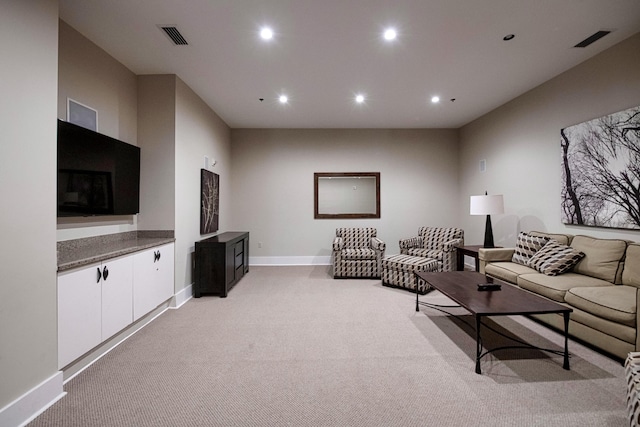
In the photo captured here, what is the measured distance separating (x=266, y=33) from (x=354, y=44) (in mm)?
876

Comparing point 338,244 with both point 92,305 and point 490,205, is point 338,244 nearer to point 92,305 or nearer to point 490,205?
point 490,205

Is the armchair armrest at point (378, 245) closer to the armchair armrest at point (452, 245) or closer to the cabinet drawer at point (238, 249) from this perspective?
the armchair armrest at point (452, 245)

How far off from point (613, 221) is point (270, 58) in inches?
160

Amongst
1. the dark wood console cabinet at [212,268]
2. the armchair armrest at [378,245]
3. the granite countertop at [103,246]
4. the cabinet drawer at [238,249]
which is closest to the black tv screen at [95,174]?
the granite countertop at [103,246]

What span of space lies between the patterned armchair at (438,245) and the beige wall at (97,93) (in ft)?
13.8

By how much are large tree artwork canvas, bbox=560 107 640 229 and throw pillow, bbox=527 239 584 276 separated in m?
0.44

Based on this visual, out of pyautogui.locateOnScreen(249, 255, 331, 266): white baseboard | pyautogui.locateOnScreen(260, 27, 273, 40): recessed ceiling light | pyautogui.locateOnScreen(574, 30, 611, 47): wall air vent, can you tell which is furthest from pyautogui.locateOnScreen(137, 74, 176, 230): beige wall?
pyautogui.locateOnScreen(574, 30, 611, 47): wall air vent

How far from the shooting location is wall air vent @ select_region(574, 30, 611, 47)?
2.78 meters

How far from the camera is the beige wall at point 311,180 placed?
619 cm

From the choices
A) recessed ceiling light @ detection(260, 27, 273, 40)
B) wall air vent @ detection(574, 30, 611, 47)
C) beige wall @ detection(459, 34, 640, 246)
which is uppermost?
wall air vent @ detection(574, 30, 611, 47)

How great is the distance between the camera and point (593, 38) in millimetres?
2877

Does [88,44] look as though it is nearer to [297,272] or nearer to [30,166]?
[30,166]

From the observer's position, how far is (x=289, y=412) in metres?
1.76

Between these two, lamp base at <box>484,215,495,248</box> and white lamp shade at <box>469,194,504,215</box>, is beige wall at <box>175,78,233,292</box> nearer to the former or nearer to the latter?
white lamp shade at <box>469,194,504,215</box>
